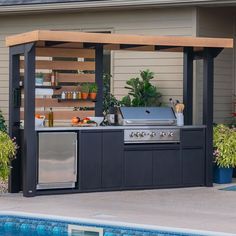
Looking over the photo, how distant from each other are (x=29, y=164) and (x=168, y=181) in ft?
6.96

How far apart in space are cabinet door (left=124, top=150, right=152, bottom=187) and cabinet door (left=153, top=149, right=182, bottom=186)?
9 cm

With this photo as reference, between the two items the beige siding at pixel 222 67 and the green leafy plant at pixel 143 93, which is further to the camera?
the beige siding at pixel 222 67

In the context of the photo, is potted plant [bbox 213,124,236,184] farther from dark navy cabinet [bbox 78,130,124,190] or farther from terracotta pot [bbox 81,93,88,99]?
terracotta pot [bbox 81,93,88,99]

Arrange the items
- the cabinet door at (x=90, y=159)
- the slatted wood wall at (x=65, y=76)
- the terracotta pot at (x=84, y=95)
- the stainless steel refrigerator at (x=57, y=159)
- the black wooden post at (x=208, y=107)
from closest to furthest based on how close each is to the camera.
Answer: the stainless steel refrigerator at (x=57, y=159)
the cabinet door at (x=90, y=159)
the black wooden post at (x=208, y=107)
the slatted wood wall at (x=65, y=76)
the terracotta pot at (x=84, y=95)

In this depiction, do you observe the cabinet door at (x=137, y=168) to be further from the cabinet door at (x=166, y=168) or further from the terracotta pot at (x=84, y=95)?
the terracotta pot at (x=84, y=95)

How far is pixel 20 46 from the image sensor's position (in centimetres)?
978

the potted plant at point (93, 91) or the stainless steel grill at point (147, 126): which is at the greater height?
the potted plant at point (93, 91)

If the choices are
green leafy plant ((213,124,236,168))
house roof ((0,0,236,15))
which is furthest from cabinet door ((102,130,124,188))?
house roof ((0,0,236,15))

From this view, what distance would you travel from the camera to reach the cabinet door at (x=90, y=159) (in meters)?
9.80

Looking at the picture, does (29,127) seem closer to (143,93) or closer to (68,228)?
(68,228)

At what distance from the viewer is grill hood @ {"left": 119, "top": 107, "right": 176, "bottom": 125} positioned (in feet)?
33.7

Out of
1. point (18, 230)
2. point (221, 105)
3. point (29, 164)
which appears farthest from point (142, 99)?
point (18, 230)

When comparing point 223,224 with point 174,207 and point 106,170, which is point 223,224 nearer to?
point 174,207

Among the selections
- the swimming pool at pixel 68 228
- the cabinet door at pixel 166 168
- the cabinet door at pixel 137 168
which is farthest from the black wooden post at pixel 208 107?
the swimming pool at pixel 68 228
